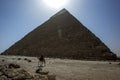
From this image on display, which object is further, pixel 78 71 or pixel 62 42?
pixel 62 42

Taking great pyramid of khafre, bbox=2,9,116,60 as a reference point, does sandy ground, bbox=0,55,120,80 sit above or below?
below

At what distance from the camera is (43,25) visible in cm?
7262

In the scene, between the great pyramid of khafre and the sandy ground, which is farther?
the great pyramid of khafre

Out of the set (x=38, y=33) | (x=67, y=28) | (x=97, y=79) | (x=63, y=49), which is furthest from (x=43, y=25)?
(x=97, y=79)

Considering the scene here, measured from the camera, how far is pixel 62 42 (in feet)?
195

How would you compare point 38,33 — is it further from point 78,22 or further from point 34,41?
point 78,22

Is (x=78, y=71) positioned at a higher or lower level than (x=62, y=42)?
lower

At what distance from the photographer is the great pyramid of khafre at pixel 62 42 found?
53.0 m

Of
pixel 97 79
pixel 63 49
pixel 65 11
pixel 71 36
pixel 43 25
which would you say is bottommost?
pixel 97 79

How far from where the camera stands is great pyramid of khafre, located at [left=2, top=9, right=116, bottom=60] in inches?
2088

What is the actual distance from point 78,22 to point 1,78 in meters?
61.3

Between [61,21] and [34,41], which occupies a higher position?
[61,21]

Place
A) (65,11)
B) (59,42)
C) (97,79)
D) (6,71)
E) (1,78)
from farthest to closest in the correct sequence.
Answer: (65,11)
(59,42)
(97,79)
(6,71)
(1,78)

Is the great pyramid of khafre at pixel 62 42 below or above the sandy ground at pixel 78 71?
above
